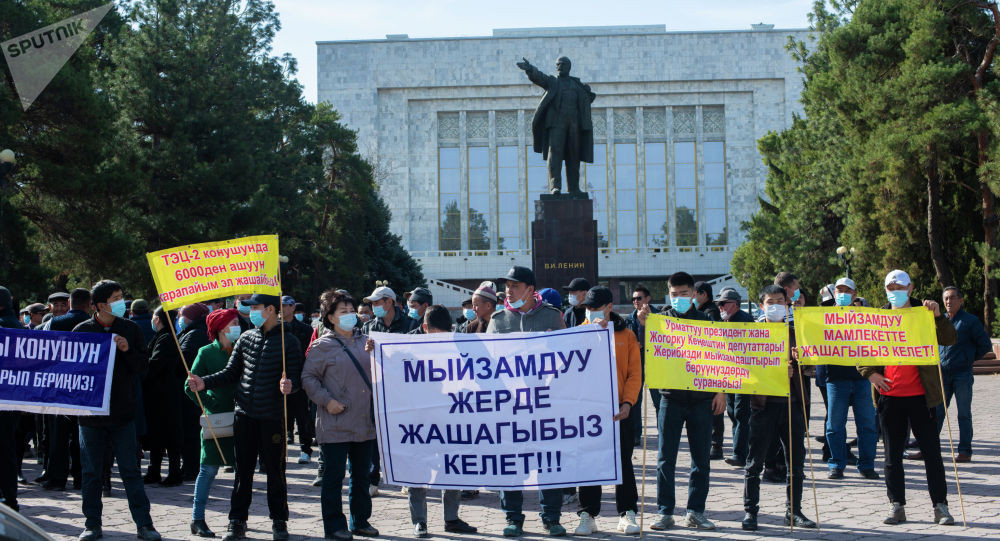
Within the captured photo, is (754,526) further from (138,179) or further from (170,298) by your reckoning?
(138,179)

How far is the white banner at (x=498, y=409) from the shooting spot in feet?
20.6

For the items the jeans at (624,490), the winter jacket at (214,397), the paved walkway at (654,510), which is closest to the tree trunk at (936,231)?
the paved walkway at (654,510)

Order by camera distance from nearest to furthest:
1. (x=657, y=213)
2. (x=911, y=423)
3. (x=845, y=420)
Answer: (x=911, y=423) → (x=845, y=420) → (x=657, y=213)

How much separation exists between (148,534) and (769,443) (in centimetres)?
427

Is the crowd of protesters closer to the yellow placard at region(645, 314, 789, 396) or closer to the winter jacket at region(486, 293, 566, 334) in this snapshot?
the winter jacket at region(486, 293, 566, 334)

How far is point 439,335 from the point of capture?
21.2ft

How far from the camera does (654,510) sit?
732 cm

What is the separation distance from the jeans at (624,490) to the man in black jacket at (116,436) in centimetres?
289

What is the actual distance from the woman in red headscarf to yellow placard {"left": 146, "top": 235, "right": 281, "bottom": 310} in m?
0.67

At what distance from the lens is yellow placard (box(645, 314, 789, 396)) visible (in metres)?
6.51

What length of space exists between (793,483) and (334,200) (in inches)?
1306

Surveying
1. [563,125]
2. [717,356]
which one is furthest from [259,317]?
[563,125]

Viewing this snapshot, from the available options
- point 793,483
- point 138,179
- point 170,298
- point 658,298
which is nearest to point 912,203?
point 138,179

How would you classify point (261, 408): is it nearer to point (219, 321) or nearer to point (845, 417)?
point (219, 321)
